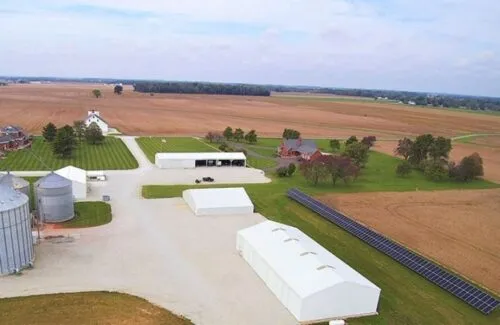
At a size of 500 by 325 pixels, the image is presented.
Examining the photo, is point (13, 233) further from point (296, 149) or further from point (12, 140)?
point (296, 149)

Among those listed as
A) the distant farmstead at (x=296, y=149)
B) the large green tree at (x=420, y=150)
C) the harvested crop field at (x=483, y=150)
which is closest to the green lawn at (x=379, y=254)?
the large green tree at (x=420, y=150)

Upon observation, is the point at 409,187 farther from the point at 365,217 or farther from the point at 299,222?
the point at 299,222

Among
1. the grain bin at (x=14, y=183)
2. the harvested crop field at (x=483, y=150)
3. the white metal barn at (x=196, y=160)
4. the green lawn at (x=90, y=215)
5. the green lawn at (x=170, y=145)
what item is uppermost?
the grain bin at (x=14, y=183)

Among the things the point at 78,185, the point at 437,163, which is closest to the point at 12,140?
the point at 78,185

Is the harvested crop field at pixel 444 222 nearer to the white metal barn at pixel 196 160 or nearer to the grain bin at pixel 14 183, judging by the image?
the white metal barn at pixel 196 160

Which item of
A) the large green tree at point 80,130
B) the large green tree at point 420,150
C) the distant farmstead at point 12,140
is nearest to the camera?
the distant farmstead at point 12,140

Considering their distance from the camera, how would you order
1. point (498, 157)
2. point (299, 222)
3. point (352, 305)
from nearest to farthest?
point (352, 305) → point (299, 222) → point (498, 157)

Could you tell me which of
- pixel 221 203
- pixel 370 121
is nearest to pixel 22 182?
pixel 221 203
